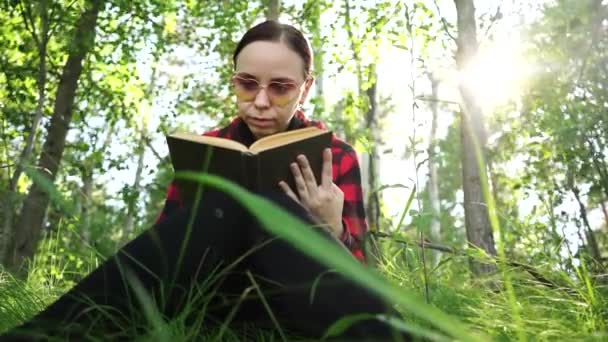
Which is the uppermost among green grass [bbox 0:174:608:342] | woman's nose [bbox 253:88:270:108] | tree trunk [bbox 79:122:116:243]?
woman's nose [bbox 253:88:270:108]

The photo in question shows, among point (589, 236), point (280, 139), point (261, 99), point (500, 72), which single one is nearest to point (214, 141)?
point (280, 139)

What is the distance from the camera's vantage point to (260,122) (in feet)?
7.84

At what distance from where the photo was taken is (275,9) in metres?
7.95

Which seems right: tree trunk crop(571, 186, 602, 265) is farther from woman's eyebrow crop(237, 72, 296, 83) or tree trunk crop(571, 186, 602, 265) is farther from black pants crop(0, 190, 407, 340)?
black pants crop(0, 190, 407, 340)

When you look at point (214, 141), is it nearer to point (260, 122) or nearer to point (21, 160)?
point (260, 122)

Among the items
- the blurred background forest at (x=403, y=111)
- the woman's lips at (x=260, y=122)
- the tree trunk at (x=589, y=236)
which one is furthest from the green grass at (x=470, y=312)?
the tree trunk at (x=589, y=236)

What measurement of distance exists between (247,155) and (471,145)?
5.18 metres

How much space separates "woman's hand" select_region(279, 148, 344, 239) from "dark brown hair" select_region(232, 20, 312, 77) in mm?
605

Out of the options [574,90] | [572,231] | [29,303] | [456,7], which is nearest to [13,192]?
[29,303]

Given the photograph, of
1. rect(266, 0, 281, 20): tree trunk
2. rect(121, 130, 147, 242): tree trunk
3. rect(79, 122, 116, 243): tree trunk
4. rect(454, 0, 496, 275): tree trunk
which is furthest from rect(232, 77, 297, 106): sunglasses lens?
rect(266, 0, 281, 20): tree trunk

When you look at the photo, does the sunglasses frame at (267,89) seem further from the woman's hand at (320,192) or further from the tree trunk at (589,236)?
the tree trunk at (589,236)

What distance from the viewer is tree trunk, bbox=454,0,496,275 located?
623cm

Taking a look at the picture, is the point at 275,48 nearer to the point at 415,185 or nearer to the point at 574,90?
the point at 415,185

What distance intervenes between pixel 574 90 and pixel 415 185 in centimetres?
564
